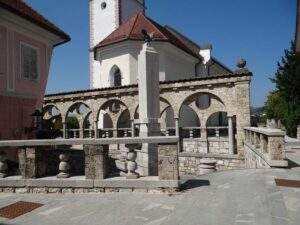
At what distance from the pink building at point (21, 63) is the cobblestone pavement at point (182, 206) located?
632 centimetres

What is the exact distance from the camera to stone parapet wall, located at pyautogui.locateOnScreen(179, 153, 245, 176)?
46.8 ft

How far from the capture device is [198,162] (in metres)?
15.4

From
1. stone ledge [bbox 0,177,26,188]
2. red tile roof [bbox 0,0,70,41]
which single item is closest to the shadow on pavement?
stone ledge [bbox 0,177,26,188]

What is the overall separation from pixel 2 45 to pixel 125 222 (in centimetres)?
961

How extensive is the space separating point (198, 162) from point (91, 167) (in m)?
10.8

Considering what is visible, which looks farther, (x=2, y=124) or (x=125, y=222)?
(x=2, y=124)

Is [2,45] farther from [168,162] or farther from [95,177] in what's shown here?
[168,162]

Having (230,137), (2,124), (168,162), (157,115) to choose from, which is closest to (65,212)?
(168,162)

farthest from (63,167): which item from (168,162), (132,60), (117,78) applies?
(117,78)

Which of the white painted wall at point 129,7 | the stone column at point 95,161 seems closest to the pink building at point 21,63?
the stone column at point 95,161

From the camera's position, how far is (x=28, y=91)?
11953 millimetres

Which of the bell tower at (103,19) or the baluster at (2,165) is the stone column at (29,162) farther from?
the bell tower at (103,19)

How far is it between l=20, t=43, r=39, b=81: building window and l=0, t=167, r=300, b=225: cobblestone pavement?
7.56 meters

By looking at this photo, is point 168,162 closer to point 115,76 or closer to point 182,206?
point 182,206
